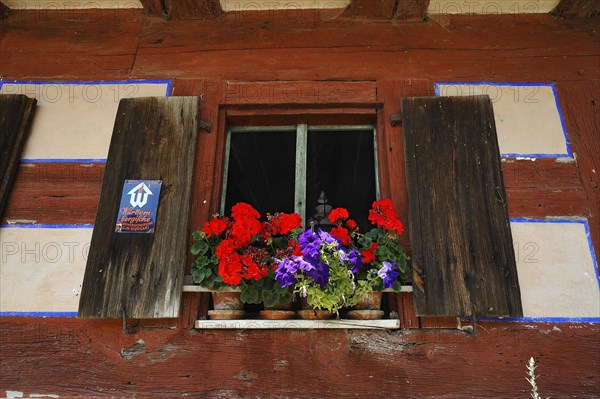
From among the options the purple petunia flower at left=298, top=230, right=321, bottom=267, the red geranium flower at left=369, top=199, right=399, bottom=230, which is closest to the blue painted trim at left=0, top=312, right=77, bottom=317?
the purple petunia flower at left=298, top=230, right=321, bottom=267

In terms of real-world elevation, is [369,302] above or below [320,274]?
below

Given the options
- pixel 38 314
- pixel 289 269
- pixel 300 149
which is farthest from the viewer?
pixel 300 149

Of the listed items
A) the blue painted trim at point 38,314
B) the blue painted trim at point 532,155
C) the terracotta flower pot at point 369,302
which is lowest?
the blue painted trim at point 38,314

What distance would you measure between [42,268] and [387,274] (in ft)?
6.13

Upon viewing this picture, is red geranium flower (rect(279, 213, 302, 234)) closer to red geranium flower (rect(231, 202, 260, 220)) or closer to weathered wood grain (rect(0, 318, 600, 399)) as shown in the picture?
red geranium flower (rect(231, 202, 260, 220))

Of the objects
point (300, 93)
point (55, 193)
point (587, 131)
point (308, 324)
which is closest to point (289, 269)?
point (308, 324)

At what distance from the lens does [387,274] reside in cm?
263

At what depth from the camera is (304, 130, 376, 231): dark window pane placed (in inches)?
136

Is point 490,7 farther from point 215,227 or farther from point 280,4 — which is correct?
point 215,227

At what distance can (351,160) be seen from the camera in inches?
141

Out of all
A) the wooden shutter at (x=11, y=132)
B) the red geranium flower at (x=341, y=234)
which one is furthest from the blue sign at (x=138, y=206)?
the red geranium flower at (x=341, y=234)

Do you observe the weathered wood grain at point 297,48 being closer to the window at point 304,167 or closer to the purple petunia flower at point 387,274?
the window at point 304,167

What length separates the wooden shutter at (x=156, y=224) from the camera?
2.74 m

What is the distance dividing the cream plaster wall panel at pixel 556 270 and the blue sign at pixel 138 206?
6.49 ft
